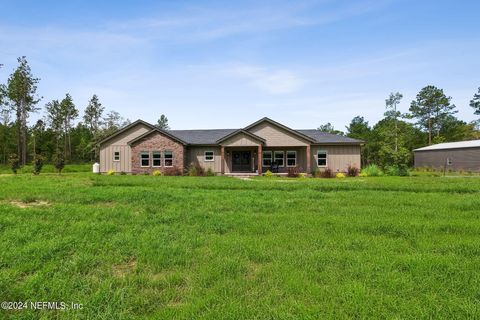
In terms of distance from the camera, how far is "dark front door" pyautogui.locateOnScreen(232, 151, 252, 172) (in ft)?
95.1

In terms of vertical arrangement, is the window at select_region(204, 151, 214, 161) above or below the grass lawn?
above

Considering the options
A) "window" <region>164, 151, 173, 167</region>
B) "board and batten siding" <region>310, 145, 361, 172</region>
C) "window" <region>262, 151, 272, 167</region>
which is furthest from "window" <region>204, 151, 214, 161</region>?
"board and batten siding" <region>310, 145, 361, 172</region>

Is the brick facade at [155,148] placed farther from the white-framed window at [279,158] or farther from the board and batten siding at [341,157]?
the board and batten siding at [341,157]

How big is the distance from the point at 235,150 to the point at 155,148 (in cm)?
760

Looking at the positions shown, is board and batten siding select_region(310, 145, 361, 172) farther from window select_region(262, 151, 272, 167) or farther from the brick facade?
the brick facade

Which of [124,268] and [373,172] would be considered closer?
[124,268]

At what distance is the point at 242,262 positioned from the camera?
454 centimetres

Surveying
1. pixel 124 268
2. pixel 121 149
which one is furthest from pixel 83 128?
pixel 124 268

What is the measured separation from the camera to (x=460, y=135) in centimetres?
5597

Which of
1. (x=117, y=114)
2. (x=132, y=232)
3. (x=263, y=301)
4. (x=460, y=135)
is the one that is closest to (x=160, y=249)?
(x=132, y=232)

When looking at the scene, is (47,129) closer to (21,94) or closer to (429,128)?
(21,94)

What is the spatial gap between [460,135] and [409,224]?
205ft

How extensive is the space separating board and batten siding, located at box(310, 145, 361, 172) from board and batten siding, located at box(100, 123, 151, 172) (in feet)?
56.5

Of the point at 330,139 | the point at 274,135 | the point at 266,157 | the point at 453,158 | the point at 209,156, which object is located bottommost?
the point at 453,158
